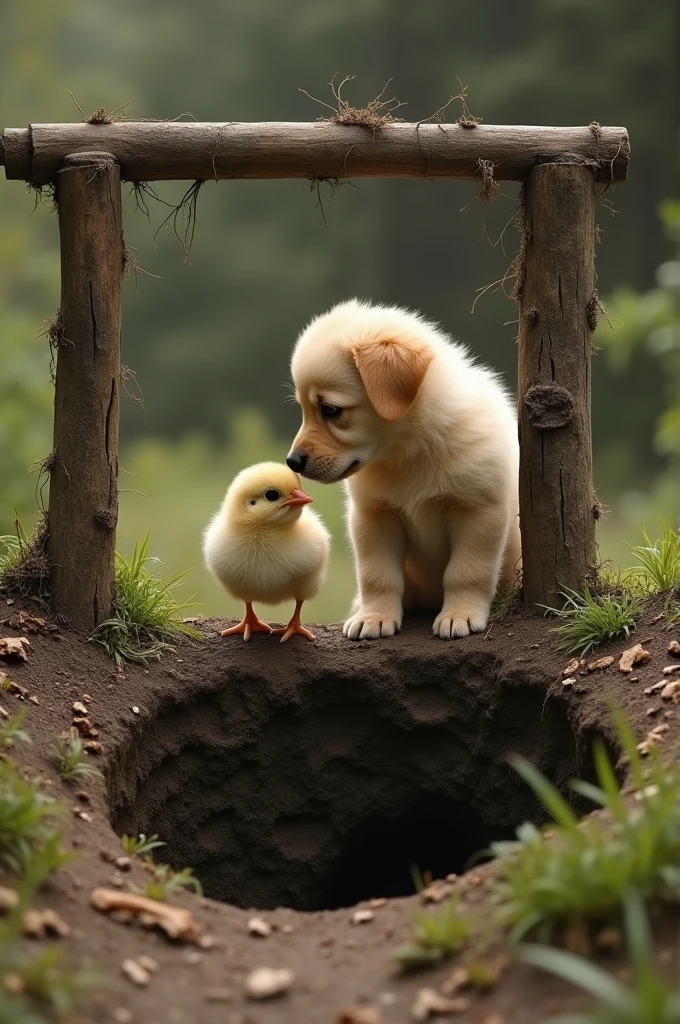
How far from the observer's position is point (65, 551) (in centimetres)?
464

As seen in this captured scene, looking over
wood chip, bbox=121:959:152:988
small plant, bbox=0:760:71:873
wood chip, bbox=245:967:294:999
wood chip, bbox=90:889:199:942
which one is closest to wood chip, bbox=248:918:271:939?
wood chip, bbox=90:889:199:942

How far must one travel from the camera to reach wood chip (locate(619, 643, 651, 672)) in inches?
167

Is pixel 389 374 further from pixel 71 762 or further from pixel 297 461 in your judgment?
pixel 71 762

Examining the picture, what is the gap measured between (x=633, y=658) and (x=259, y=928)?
5.86ft

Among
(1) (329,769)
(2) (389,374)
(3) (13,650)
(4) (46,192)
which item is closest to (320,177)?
(2) (389,374)

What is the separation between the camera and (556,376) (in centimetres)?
472

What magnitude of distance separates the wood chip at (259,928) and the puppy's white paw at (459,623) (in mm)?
1790

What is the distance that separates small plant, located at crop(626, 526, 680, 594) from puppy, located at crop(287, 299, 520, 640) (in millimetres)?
582

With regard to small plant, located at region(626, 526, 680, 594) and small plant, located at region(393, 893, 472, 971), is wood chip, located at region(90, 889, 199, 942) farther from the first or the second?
small plant, located at region(626, 526, 680, 594)

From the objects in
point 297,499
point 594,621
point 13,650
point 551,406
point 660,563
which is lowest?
point 13,650

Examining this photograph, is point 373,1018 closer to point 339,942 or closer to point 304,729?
point 339,942

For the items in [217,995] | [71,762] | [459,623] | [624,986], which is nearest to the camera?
[624,986]

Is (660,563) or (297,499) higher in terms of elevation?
(297,499)

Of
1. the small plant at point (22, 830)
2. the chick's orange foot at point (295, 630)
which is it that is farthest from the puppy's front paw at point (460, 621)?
the small plant at point (22, 830)
